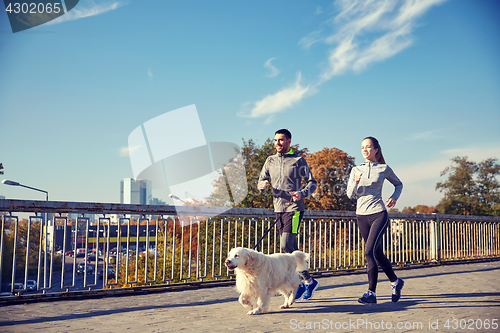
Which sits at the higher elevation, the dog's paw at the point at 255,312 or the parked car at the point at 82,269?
the parked car at the point at 82,269

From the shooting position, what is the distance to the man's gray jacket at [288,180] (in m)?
4.89

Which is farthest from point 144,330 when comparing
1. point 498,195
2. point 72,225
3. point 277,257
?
point 498,195

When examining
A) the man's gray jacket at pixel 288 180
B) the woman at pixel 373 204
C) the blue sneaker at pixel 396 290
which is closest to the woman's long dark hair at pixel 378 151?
the woman at pixel 373 204

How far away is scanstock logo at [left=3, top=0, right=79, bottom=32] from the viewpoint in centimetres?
775

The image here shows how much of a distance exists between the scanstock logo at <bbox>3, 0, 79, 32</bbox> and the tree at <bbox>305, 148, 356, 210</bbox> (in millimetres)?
31443

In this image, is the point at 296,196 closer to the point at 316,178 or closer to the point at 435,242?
the point at 435,242

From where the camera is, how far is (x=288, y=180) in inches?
194

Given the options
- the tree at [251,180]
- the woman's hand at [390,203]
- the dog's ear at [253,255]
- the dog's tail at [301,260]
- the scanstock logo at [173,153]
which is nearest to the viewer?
the dog's ear at [253,255]

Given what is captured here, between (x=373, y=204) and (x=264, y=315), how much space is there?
181 centimetres

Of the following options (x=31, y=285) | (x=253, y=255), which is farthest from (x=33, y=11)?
(x=253, y=255)

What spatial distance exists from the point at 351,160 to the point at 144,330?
142 ft

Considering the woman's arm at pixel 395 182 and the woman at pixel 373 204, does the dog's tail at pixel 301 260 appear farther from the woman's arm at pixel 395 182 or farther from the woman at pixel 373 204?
the woman's arm at pixel 395 182

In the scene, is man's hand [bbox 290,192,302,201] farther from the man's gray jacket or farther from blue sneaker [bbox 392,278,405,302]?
blue sneaker [bbox 392,278,405,302]

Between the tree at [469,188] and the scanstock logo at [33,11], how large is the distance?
5457 cm
